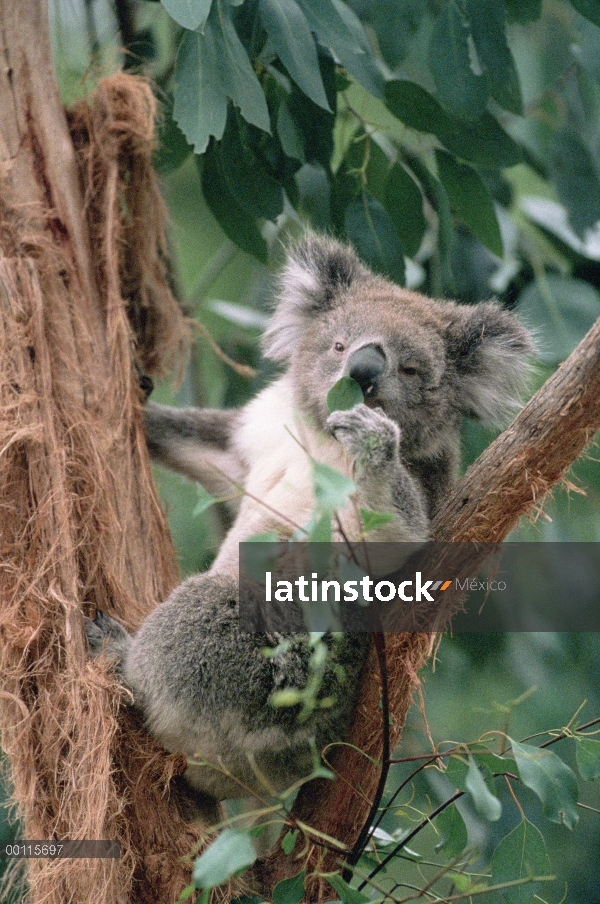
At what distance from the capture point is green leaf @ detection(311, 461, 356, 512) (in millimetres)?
1512

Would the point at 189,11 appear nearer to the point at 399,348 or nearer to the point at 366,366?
the point at 366,366

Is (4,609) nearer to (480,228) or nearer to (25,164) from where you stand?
(25,164)

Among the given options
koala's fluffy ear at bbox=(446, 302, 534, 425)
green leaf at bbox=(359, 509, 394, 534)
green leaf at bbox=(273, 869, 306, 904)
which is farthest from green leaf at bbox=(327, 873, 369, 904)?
koala's fluffy ear at bbox=(446, 302, 534, 425)

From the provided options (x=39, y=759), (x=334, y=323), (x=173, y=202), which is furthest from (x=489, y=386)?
(x=173, y=202)

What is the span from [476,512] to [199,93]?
1464mm

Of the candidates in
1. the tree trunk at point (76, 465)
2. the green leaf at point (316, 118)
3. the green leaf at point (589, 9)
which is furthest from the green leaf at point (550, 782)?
the green leaf at point (589, 9)

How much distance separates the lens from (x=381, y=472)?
2705 millimetres

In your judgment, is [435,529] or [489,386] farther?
[489,386]

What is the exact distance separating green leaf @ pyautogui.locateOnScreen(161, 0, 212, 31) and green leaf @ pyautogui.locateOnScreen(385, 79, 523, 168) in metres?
1.12

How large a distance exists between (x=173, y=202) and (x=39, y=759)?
15.4ft

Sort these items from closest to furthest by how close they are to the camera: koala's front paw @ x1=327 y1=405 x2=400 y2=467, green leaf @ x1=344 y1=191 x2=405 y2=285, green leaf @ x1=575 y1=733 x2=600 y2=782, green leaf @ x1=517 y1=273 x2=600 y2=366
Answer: green leaf @ x1=575 y1=733 x2=600 y2=782 → koala's front paw @ x1=327 y1=405 x2=400 y2=467 → green leaf @ x1=344 y1=191 x2=405 y2=285 → green leaf @ x1=517 y1=273 x2=600 y2=366

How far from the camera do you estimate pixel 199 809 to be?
2920 millimetres

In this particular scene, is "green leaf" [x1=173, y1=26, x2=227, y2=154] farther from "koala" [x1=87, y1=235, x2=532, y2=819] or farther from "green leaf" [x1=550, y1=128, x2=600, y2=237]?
"green leaf" [x1=550, y1=128, x2=600, y2=237]

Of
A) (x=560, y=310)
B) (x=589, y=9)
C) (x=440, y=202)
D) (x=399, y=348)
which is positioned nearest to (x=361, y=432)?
(x=399, y=348)
